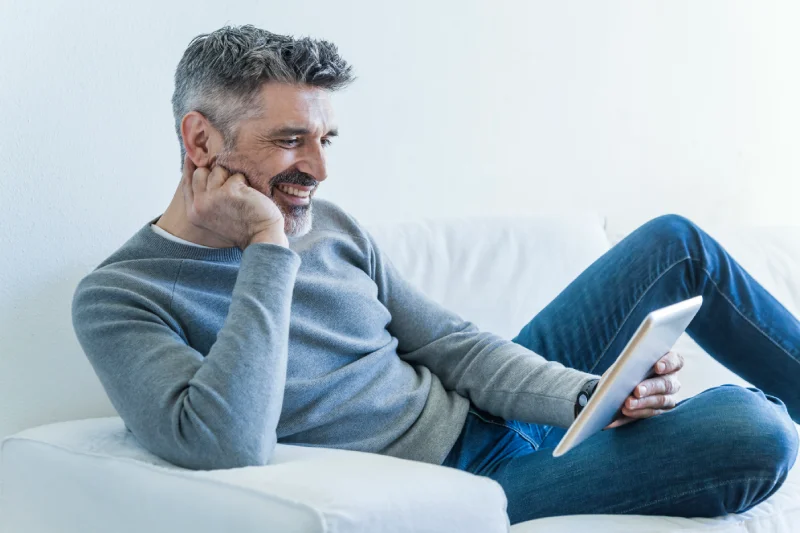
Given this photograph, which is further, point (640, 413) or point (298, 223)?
point (298, 223)

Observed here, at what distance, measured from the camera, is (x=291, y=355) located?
1.35 m

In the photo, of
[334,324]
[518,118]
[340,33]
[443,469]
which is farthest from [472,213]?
[443,469]

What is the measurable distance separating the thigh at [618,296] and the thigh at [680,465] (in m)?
0.30

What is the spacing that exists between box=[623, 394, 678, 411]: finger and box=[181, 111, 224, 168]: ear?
69 cm

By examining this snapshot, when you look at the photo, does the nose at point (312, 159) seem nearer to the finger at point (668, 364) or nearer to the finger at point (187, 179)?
the finger at point (187, 179)

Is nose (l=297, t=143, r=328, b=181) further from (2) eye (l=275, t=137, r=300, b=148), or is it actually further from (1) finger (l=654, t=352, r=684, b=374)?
(1) finger (l=654, t=352, r=684, b=374)

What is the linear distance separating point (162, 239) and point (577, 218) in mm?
1028

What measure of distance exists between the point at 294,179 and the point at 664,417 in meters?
0.63

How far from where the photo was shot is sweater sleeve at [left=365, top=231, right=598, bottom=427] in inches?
53.3

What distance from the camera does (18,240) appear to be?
58.6 inches

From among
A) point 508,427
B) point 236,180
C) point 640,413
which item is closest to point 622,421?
point 640,413

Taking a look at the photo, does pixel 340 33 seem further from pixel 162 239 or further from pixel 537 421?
pixel 537 421

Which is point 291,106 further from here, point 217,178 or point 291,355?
point 291,355

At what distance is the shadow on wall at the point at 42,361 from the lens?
150 cm
